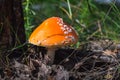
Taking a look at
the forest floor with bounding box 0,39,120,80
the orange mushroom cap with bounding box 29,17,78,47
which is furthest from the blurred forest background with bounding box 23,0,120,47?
the orange mushroom cap with bounding box 29,17,78,47

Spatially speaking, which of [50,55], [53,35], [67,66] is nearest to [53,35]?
[53,35]

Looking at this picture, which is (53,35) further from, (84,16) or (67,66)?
(84,16)

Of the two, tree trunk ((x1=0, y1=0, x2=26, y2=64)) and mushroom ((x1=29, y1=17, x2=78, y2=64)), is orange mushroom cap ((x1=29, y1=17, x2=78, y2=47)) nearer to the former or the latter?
mushroom ((x1=29, y1=17, x2=78, y2=64))

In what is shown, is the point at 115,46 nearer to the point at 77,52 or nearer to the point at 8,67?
the point at 77,52

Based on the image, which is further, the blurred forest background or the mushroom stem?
the blurred forest background

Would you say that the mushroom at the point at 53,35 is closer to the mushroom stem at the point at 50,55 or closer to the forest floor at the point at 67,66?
the mushroom stem at the point at 50,55

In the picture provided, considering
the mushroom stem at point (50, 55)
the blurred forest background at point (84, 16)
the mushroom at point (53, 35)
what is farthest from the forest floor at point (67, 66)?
the blurred forest background at point (84, 16)
